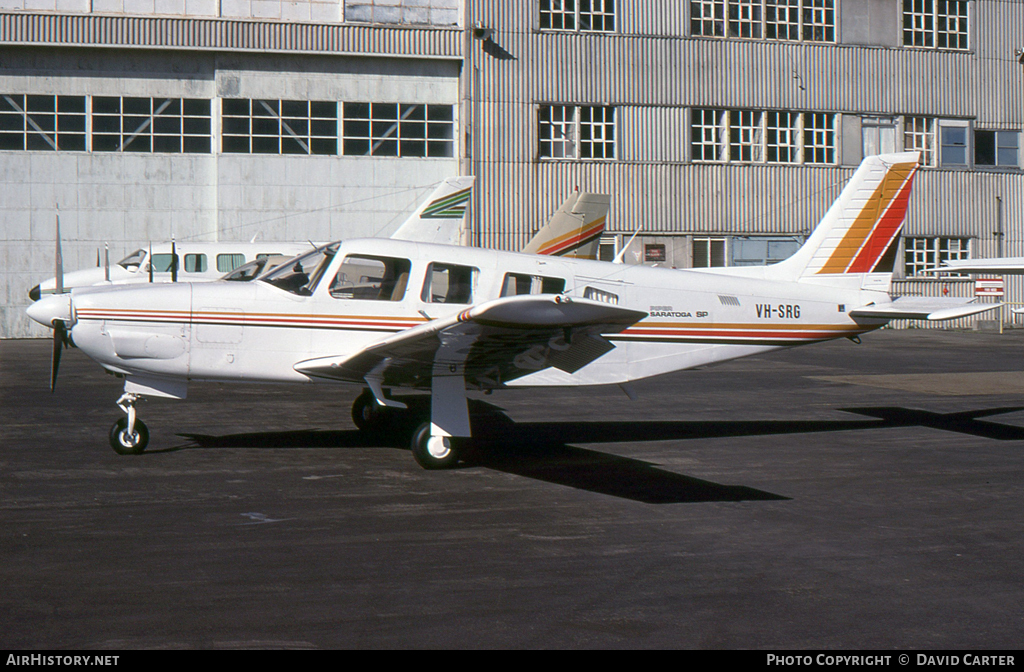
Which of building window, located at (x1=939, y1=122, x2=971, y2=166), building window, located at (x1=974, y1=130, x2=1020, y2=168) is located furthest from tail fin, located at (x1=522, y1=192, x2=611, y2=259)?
building window, located at (x1=974, y1=130, x2=1020, y2=168)

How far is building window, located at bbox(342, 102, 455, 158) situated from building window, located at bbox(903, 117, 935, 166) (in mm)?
15808

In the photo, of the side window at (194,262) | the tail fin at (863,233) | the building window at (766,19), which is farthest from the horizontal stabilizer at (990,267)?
the building window at (766,19)

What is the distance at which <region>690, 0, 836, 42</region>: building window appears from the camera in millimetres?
32375

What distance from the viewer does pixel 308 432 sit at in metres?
11.2

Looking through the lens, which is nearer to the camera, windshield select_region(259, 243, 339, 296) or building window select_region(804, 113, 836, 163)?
windshield select_region(259, 243, 339, 296)

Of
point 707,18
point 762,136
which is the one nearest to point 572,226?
point 762,136

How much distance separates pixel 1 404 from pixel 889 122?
29811 millimetres

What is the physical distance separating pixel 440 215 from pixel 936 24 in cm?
2212

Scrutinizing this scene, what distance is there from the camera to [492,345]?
8.48m

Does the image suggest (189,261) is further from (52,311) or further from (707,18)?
(707,18)

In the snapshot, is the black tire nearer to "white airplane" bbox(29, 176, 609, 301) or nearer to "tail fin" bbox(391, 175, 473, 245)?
"white airplane" bbox(29, 176, 609, 301)

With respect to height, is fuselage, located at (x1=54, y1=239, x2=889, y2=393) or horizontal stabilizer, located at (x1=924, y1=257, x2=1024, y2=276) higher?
horizontal stabilizer, located at (x1=924, y1=257, x2=1024, y2=276)

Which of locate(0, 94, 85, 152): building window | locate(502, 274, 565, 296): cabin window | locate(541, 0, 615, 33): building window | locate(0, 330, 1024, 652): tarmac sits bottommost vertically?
locate(0, 330, 1024, 652): tarmac
